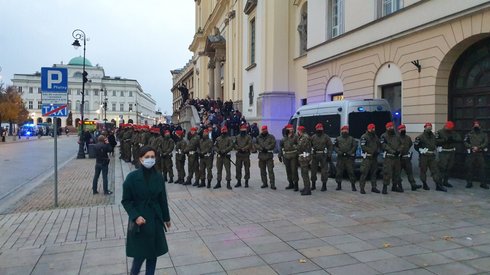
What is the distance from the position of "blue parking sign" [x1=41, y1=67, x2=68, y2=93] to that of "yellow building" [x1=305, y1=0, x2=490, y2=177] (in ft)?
34.3

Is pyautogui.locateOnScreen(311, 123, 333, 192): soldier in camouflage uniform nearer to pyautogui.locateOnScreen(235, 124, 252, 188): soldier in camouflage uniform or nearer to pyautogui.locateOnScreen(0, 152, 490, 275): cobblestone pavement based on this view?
pyautogui.locateOnScreen(0, 152, 490, 275): cobblestone pavement

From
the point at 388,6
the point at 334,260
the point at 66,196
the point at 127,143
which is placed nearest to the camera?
the point at 334,260

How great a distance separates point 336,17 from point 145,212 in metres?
17.3

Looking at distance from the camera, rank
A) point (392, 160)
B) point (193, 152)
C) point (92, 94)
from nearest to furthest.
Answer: point (392, 160)
point (193, 152)
point (92, 94)

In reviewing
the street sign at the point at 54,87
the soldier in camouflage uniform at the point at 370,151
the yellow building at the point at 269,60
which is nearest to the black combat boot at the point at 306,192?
the soldier in camouflage uniform at the point at 370,151

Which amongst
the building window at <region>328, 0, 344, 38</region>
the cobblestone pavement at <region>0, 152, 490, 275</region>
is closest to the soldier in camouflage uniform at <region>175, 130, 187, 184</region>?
the cobblestone pavement at <region>0, 152, 490, 275</region>

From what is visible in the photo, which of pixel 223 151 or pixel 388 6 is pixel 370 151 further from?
pixel 388 6

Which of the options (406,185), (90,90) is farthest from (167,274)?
(90,90)

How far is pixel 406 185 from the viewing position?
1167 centimetres

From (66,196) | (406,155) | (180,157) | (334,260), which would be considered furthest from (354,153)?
(66,196)

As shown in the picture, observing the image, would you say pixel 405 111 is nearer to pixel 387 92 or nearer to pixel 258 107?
pixel 387 92

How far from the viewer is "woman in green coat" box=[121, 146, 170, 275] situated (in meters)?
4.14

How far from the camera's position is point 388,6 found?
1565 centimetres

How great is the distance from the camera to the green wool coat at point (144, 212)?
415 centimetres
